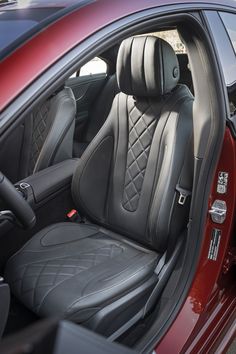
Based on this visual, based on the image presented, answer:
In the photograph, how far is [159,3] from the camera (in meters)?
1.12

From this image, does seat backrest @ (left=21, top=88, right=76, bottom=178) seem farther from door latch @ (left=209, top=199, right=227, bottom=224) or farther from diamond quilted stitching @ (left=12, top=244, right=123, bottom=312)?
door latch @ (left=209, top=199, right=227, bottom=224)

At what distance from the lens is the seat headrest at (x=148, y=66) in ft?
4.83

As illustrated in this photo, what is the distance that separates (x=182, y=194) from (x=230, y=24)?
0.65 metres

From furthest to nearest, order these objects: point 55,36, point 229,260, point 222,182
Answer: point 229,260, point 222,182, point 55,36

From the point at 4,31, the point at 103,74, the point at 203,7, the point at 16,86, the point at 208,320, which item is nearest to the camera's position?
the point at 16,86

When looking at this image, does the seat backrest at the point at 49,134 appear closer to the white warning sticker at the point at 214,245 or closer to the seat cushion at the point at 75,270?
the seat cushion at the point at 75,270

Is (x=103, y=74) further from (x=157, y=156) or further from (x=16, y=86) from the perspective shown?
(x=16, y=86)

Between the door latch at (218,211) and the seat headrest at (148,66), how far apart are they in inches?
18.1

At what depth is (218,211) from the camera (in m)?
1.47

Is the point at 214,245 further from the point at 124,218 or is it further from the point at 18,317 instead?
the point at 18,317

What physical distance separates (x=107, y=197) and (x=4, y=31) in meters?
0.99

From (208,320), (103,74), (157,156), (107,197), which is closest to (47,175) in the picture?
(107,197)

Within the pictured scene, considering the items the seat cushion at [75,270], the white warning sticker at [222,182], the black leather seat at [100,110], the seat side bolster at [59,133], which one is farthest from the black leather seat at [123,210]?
the black leather seat at [100,110]

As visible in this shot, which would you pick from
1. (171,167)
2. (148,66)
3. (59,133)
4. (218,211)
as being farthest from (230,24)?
(59,133)
